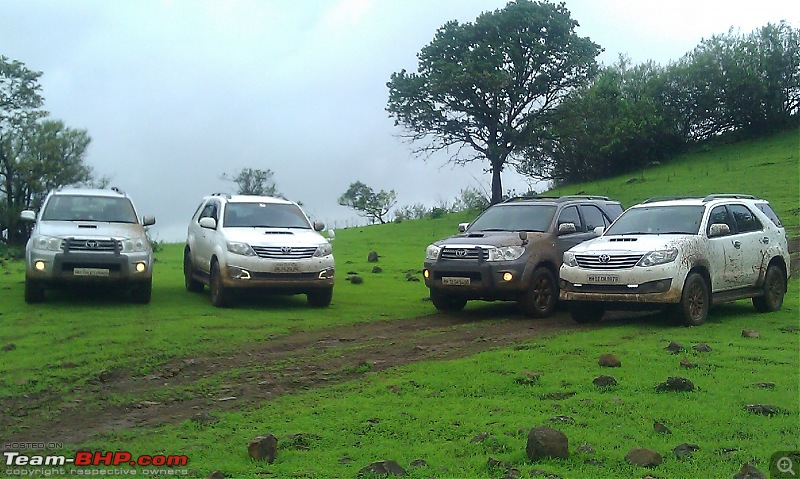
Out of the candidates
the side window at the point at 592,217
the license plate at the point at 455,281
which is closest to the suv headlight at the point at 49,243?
the license plate at the point at 455,281

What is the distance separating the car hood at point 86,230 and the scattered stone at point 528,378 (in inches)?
314

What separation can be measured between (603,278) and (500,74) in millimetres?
26552

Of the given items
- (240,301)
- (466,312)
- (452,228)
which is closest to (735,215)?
(466,312)

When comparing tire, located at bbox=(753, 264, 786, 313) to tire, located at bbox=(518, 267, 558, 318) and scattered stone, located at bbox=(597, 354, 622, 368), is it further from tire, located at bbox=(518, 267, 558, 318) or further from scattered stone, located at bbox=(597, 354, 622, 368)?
scattered stone, located at bbox=(597, 354, 622, 368)

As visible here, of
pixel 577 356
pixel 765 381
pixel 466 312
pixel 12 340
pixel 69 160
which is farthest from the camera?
pixel 69 160

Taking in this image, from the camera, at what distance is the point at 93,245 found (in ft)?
44.9

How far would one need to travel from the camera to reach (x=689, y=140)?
44562mm

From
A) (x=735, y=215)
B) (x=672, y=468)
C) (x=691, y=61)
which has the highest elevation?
(x=691, y=61)

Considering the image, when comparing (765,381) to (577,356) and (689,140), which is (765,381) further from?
(689,140)

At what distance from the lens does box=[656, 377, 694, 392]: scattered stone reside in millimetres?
7703

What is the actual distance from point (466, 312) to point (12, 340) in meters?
6.83

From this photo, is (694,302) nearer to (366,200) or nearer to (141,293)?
(141,293)

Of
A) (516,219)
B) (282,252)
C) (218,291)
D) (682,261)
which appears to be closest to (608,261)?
(682,261)

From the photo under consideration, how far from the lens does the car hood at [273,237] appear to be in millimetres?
14117
